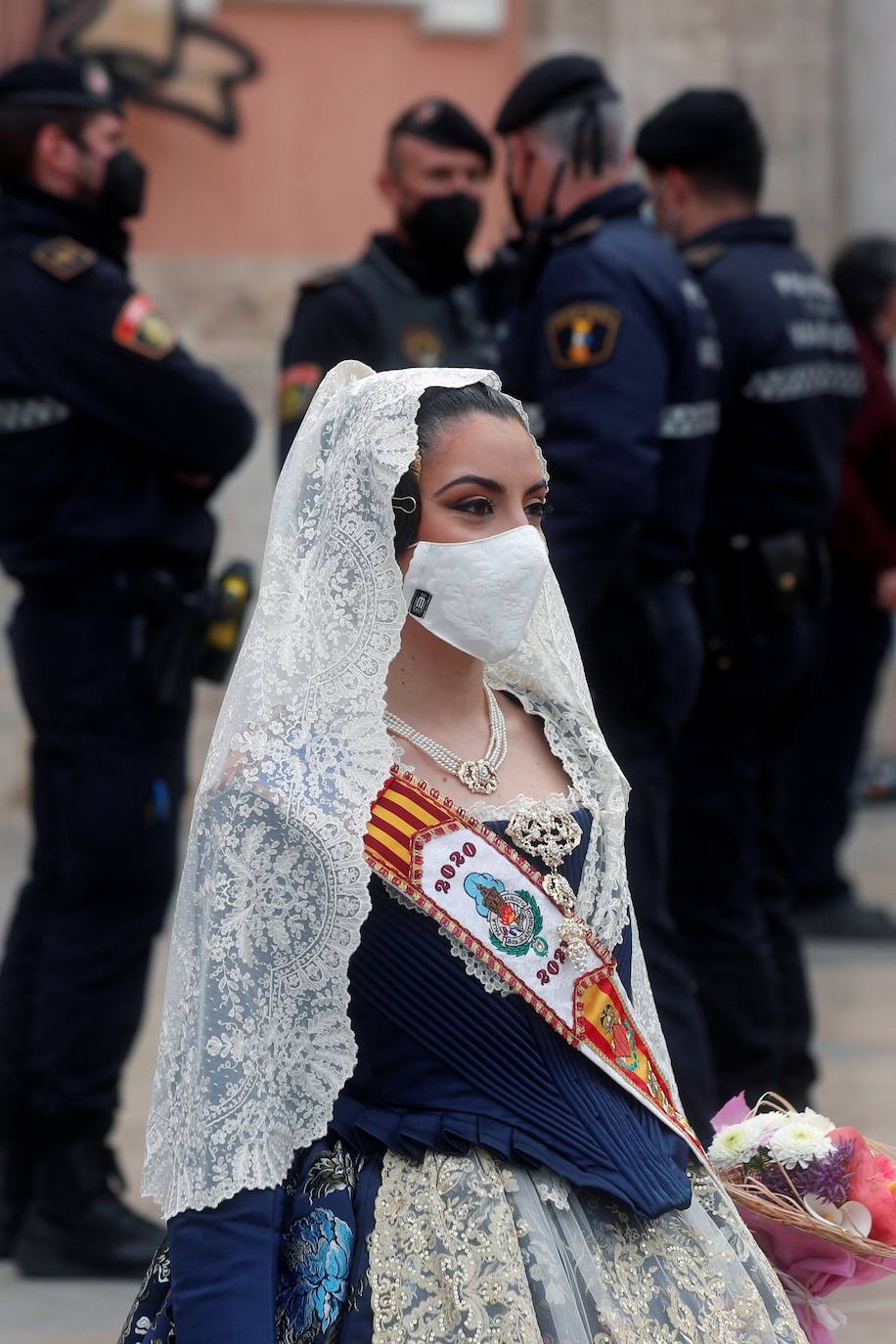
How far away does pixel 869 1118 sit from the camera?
15.6 feet

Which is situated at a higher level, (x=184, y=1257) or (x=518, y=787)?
(x=518, y=787)

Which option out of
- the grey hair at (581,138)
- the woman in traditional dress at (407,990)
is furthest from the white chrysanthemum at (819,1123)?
the grey hair at (581,138)

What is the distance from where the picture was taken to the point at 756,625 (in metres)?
4.56

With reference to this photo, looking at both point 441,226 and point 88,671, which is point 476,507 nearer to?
point 88,671

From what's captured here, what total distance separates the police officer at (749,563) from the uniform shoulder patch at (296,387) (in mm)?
869

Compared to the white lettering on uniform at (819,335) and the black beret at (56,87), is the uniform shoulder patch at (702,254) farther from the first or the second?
the black beret at (56,87)

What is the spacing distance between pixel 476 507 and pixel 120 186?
86.7 inches

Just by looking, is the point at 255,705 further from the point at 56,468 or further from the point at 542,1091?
the point at 56,468

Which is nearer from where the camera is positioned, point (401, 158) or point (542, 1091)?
point (542, 1091)

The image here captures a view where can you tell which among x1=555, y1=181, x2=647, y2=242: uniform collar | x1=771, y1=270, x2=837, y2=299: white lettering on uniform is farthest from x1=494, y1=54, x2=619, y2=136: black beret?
x1=771, y1=270, x2=837, y2=299: white lettering on uniform

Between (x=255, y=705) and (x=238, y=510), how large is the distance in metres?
6.34

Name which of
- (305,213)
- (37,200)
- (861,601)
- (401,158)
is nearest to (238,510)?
(305,213)

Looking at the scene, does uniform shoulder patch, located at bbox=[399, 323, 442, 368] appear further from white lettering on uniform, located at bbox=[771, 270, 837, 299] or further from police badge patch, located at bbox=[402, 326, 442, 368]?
white lettering on uniform, located at bbox=[771, 270, 837, 299]

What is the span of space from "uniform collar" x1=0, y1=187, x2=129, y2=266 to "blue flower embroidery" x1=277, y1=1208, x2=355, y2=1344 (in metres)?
2.51
